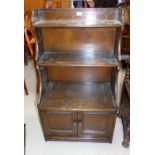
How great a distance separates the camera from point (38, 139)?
6.61ft

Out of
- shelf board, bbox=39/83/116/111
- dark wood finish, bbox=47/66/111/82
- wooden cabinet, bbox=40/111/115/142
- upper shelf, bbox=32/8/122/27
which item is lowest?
wooden cabinet, bbox=40/111/115/142

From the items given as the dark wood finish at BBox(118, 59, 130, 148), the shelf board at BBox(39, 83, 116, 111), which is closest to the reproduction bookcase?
the shelf board at BBox(39, 83, 116, 111)

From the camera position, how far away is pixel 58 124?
1.87 meters

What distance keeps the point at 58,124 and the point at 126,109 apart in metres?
0.73

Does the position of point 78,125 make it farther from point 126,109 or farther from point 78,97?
point 126,109

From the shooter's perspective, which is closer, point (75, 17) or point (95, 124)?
point (75, 17)

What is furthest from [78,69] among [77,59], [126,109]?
[126,109]

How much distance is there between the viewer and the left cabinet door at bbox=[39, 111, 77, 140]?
1.79 metres

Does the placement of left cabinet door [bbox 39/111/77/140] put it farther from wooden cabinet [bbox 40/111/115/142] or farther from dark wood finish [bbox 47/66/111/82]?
dark wood finish [bbox 47/66/111/82]
